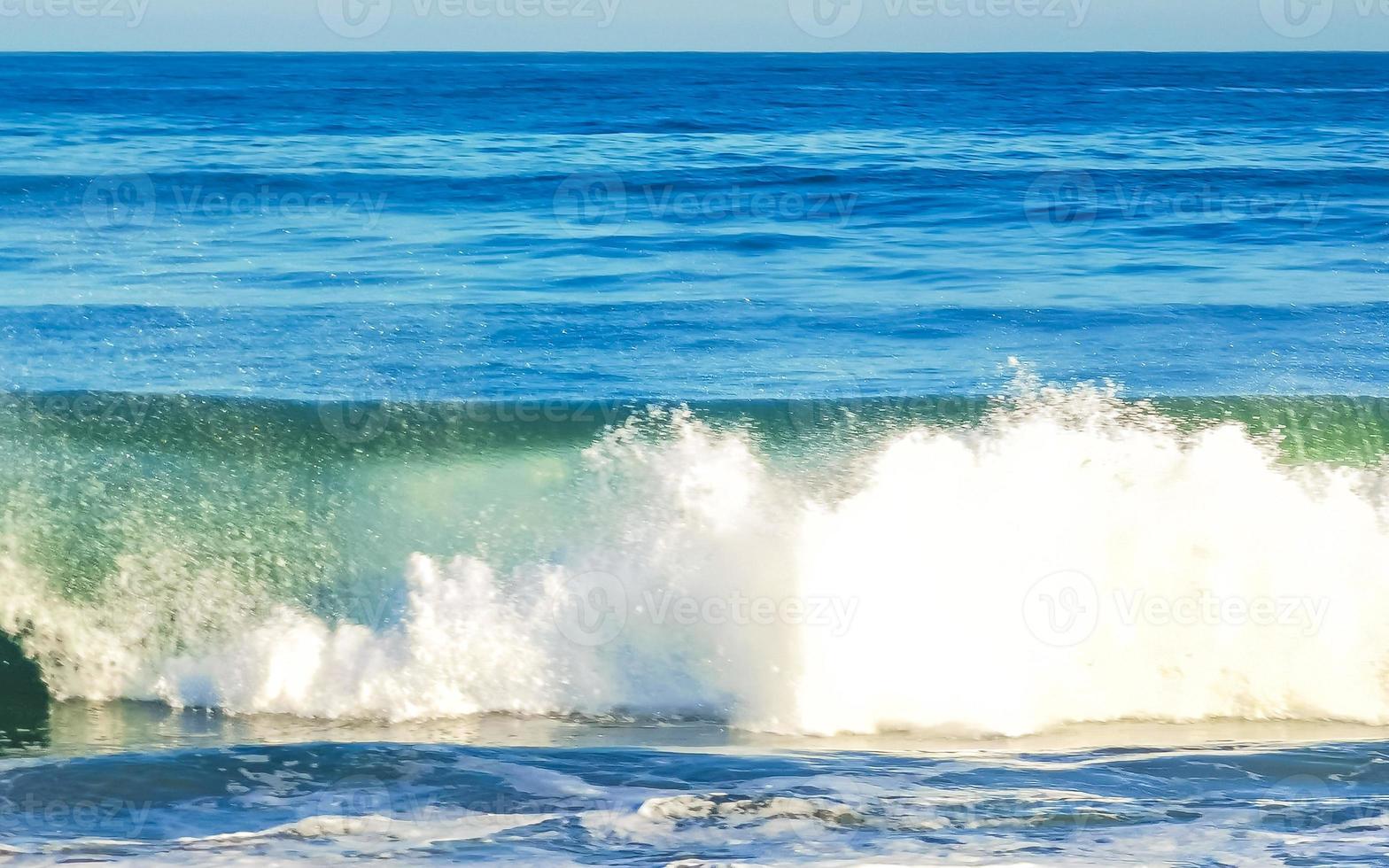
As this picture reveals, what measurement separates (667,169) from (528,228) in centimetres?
477

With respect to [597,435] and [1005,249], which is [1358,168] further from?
[597,435]

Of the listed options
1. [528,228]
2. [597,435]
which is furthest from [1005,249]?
[597,435]

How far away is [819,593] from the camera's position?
23.7 ft

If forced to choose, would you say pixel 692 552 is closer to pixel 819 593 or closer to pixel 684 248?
pixel 819 593

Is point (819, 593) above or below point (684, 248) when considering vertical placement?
below

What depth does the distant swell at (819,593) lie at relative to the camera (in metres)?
6.85

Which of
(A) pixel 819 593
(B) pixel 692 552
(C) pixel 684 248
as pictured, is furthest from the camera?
(C) pixel 684 248

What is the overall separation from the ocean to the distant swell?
2cm

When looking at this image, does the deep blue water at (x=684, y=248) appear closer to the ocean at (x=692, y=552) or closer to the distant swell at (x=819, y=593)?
the ocean at (x=692, y=552)

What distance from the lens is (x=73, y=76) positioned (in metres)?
42.9

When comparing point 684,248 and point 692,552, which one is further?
point 684,248

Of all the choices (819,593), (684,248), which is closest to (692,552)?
(819,593)

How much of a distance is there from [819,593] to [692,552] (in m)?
0.73

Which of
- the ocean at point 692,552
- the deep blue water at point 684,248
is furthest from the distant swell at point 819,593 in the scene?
the deep blue water at point 684,248
